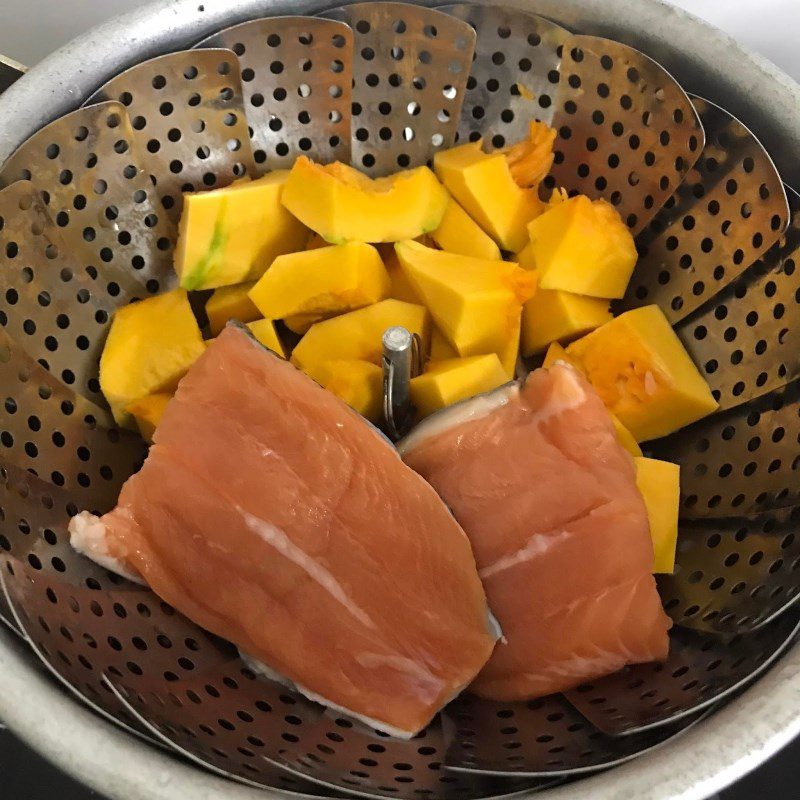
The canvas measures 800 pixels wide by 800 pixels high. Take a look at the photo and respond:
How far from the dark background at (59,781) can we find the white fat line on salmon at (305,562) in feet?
1.61

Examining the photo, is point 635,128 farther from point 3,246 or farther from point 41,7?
point 41,7

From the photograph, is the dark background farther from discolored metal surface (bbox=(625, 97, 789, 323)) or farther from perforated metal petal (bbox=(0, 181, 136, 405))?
discolored metal surface (bbox=(625, 97, 789, 323))

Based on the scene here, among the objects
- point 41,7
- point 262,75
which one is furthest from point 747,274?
point 41,7

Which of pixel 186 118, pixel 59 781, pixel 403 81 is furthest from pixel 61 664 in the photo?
pixel 403 81

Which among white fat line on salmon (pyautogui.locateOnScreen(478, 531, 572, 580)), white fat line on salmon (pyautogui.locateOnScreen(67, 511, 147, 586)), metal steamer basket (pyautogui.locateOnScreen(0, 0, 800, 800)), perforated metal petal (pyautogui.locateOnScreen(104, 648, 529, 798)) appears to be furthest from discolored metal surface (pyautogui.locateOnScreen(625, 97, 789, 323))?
white fat line on salmon (pyautogui.locateOnScreen(67, 511, 147, 586))

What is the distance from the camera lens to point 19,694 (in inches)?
25.2

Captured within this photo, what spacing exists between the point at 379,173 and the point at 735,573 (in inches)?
28.0

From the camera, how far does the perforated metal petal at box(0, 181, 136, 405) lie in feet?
2.81

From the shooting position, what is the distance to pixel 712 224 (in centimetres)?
95

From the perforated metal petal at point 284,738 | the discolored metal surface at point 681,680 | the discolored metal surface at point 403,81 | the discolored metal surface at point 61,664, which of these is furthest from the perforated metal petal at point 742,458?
the discolored metal surface at point 61,664

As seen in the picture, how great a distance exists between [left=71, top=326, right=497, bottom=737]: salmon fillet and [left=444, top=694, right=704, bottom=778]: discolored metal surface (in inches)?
2.4

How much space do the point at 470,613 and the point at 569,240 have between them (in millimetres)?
484

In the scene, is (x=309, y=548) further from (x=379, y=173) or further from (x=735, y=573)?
(x=379, y=173)

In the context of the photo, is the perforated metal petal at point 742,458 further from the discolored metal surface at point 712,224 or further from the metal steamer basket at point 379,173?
the discolored metal surface at point 712,224
